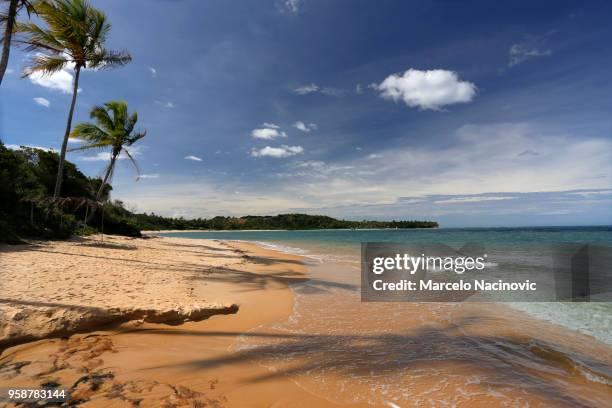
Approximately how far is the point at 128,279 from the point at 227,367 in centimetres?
527

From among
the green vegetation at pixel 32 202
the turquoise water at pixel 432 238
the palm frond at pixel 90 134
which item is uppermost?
A: the palm frond at pixel 90 134

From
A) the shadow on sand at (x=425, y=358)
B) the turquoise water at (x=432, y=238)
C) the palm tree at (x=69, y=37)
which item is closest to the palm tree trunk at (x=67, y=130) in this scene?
the palm tree at (x=69, y=37)

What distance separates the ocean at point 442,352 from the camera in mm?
3291

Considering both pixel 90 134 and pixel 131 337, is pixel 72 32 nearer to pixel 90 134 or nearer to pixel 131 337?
pixel 90 134

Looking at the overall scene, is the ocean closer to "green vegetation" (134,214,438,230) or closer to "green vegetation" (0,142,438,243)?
"green vegetation" (0,142,438,243)

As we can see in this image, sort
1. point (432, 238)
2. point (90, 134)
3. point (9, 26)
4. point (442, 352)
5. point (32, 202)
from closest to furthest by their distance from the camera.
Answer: point (442, 352), point (9, 26), point (32, 202), point (90, 134), point (432, 238)

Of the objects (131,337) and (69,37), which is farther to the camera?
(69,37)

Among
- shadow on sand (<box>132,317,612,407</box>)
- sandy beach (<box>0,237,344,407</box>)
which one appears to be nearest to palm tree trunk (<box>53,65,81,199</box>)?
sandy beach (<box>0,237,344,407</box>)

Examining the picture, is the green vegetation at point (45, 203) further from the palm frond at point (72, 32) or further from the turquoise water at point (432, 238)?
the turquoise water at point (432, 238)

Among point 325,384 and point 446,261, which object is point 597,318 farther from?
point 446,261

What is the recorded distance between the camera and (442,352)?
438 cm

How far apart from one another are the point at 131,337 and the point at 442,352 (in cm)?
489

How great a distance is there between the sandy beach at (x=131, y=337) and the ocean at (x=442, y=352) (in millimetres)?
567

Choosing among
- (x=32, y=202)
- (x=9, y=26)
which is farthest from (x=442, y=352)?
(x=32, y=202)
